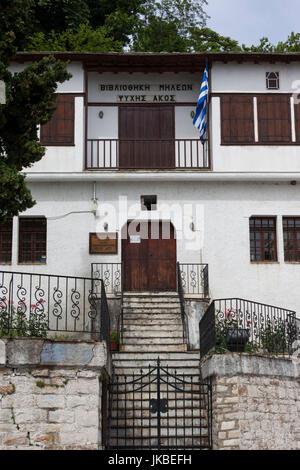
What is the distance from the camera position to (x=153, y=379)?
499 inches

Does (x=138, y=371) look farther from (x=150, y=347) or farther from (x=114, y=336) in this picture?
(x=114, y=336)

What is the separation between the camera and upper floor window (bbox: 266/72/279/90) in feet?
63.8

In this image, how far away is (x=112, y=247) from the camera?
60.6 feet

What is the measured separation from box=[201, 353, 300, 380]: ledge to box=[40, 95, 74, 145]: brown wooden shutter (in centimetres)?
844

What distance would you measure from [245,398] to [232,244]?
7302mm

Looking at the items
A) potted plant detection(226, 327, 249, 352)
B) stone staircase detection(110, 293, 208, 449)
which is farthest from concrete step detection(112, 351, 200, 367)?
potted plant detection(226, 327, 249, 352)

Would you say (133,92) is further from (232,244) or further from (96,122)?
(232,244)

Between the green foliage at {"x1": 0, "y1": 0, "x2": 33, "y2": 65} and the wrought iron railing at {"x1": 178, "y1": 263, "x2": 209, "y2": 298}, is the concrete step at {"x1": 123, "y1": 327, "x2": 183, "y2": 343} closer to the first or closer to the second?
the wrought iron railing at {"x1": 178, "y1": 263, "x2": 209, "y2": 298}

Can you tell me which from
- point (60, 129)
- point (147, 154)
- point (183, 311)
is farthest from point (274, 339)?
point (60, 129)

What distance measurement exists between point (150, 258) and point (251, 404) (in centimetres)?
762

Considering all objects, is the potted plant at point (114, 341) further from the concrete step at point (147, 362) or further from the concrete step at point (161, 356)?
the concrete step at point (147, 362)

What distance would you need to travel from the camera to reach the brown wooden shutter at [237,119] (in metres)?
19.0

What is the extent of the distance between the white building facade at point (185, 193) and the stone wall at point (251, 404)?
5544 millimetres

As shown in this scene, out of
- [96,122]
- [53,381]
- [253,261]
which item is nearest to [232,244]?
[253,261]
